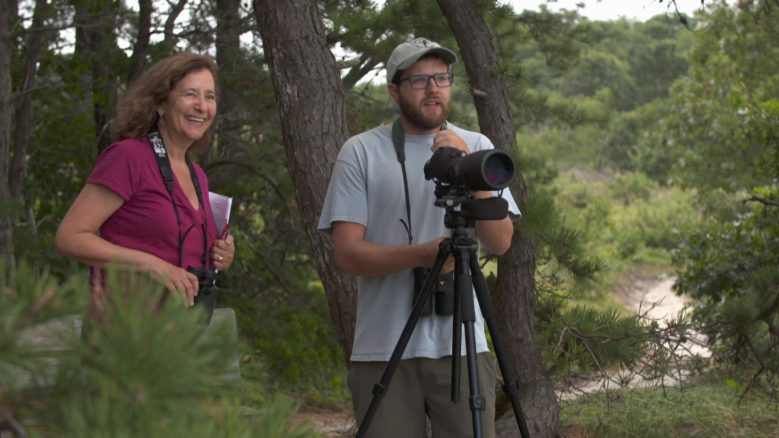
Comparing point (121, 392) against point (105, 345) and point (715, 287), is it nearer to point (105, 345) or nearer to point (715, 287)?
point (105, 345)

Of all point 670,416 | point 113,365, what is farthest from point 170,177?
point 670,416

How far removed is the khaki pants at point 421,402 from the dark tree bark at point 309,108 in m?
1.26

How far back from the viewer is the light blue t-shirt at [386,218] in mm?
2467

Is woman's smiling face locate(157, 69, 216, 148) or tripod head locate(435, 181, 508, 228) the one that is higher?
woman's smiling face locate(157, 69, 216, 148)

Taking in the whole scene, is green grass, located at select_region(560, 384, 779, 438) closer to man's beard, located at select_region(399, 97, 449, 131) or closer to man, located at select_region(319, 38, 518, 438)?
man, located at select_region(319, 38, 518, 438)

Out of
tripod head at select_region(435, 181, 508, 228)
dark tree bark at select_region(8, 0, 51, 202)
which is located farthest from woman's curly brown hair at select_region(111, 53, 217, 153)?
dark tree bark at select_region(8, 0, 51, 202)

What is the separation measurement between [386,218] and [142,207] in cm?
56

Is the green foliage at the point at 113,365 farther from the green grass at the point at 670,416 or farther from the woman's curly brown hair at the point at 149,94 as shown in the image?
the green grass at the point at 670,416

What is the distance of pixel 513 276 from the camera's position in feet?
13.4

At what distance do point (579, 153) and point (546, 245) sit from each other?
33376 mm

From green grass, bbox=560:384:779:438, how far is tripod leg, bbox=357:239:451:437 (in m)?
2.29

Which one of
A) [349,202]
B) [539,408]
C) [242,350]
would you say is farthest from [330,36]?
[242,350]

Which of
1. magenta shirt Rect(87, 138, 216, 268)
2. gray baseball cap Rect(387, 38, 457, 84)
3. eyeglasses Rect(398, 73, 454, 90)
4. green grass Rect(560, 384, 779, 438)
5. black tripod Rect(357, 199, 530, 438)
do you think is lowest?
green grass Rect(560, 384, 779, 438)

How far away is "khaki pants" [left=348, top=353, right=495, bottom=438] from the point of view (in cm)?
245
